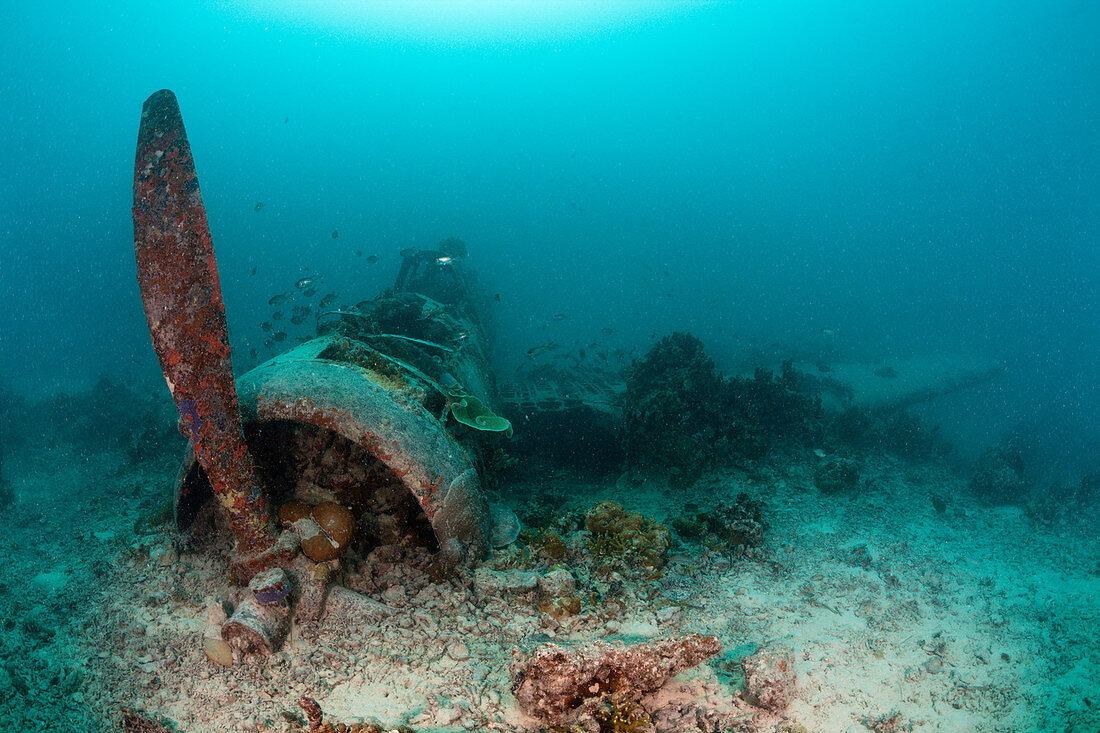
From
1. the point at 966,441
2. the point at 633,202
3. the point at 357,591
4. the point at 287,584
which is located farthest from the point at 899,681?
the point at 633,202

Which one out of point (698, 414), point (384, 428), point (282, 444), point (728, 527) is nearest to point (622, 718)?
point (384, 428)

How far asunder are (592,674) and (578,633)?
939 mm

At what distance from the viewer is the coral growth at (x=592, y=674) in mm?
3146

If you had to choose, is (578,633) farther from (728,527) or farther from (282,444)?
(282,444)

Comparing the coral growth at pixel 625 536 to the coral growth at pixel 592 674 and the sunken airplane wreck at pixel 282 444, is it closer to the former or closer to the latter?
the sunken airplane wreck at pixel 282 444

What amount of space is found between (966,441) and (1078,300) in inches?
2858

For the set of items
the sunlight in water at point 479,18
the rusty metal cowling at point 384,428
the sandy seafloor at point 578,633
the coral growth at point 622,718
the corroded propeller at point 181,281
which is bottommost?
the sandy seafloor at point 578,633

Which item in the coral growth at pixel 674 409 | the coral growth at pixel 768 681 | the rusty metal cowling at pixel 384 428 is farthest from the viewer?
the coral growth at pixel 674 409

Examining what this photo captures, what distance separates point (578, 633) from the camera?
412 centimetres

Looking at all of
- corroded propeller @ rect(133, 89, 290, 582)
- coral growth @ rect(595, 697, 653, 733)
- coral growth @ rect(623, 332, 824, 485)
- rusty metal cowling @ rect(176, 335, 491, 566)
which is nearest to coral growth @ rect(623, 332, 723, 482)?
coral growth @ rect(623, 332, 824, 485)

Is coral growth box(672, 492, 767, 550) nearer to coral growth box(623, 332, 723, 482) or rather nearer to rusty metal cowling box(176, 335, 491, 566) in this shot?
coral growth box(623, 332, 723, 482)

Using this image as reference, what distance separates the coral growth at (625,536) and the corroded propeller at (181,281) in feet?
11.7

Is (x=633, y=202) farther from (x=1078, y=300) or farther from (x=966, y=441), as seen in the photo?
(x=966, y=441)

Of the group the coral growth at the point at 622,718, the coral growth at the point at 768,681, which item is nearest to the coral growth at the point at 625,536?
the coral growth at the point at 768,681
